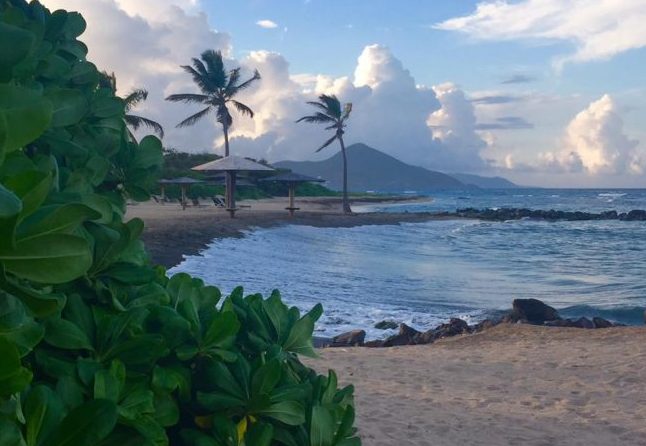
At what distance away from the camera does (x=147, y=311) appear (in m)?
1.67

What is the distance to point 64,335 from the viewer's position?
1479mm

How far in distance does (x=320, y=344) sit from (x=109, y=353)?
938 cm

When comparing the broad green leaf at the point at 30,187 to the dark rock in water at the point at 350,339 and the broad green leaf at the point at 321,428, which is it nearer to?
the broad green leaf at the point at 321,428

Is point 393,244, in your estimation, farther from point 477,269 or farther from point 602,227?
point 602,227

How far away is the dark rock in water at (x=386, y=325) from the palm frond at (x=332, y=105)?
105 feet

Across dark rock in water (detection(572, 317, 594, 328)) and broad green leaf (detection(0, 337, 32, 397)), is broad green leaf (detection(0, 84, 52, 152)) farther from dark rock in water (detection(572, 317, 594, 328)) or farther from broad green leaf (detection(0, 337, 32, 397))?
dark rock in water (detection(572, 317, 594, 328))

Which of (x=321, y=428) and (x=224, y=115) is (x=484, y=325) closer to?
(x=321, y=428)

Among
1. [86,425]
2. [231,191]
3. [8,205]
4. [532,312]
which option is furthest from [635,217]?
[8,205]

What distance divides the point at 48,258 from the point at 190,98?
1511 inches

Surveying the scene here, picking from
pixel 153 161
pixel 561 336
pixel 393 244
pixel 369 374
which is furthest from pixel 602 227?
pixel 153 161

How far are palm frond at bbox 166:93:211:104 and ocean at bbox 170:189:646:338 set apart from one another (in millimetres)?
11119

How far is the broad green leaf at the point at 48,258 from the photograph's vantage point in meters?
1.07

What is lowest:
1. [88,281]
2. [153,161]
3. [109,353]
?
[109,353]

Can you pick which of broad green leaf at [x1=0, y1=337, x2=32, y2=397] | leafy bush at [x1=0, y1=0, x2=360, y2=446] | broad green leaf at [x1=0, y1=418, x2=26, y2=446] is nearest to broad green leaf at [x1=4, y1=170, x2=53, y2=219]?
leafy bush at [x1=0, y1=0, x2=360, y2=446]
